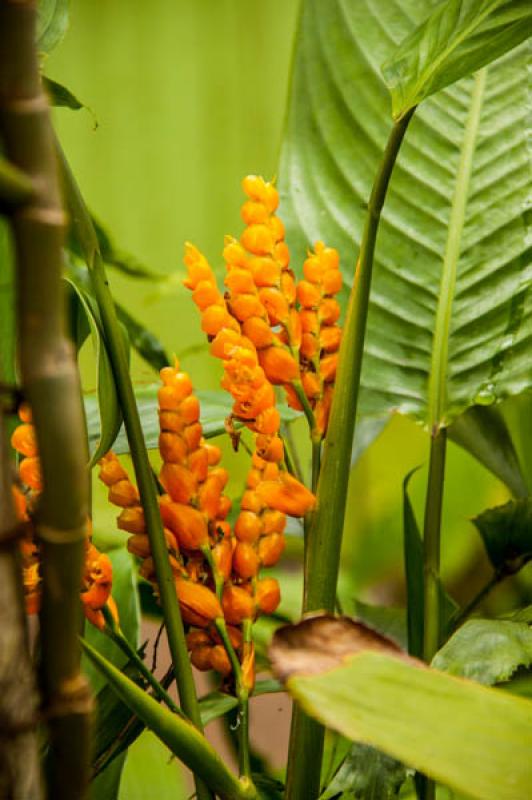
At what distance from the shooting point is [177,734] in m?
0.26

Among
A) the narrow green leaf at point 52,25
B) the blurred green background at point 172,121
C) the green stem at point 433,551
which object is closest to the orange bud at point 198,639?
the green stem at point 433,551

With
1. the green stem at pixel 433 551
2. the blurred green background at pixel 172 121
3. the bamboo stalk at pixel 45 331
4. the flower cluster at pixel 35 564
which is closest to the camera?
the bamboo stalk at pixel 45 331

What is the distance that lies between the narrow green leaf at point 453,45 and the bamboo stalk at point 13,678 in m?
0.21

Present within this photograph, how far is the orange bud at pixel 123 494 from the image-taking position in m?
0.31

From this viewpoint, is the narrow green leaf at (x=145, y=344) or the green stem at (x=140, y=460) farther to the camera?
the narrow green leaf at (x=145, y=344)

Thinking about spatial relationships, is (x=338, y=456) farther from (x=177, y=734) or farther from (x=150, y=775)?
(x=150, y=775)

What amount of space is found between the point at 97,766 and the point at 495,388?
0.24 m

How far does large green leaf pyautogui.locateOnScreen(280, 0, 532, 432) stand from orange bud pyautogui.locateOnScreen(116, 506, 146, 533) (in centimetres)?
17

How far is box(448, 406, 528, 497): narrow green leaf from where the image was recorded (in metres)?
0.55

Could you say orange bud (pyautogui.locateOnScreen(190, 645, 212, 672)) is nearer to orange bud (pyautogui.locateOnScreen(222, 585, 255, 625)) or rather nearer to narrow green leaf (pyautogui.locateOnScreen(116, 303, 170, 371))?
orange bud (pyautogui.locateOnScreen(222, 585, 255, 625))

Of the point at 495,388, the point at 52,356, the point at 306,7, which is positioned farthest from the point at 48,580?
the point at 306,7

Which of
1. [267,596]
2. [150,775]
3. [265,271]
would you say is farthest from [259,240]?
[150,775]

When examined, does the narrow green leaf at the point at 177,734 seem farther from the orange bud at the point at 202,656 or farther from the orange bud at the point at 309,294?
the orange bud at the point at 309,294

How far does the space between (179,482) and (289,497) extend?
37mm
